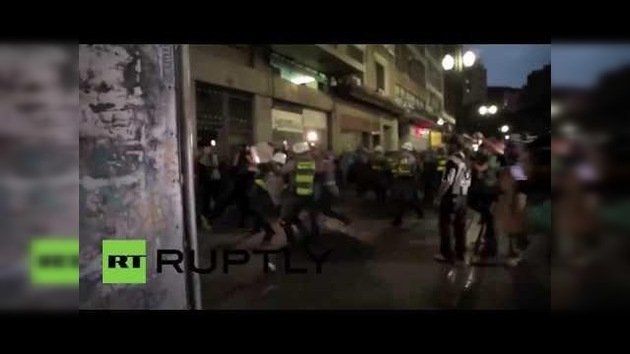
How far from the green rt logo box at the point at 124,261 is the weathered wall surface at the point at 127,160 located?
44mm

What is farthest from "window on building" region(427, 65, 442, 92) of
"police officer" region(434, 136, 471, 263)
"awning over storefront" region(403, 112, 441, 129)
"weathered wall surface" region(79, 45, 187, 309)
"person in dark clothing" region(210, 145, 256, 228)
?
"weathered wall surface" region(79, 45, 187, 309)

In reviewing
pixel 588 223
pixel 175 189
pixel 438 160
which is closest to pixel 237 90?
pixel 175 189

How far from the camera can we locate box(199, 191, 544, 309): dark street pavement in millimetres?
4633

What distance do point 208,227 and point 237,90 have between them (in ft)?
4.30

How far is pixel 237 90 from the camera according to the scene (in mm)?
4914

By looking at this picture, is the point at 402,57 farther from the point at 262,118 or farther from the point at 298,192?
the point at 298,192

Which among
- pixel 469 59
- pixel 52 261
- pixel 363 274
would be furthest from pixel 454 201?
pixel 52 261

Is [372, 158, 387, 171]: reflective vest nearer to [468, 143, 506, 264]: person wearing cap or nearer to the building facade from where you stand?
the building facade

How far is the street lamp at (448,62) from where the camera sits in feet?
17.2

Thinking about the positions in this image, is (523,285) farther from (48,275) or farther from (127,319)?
(48,275)

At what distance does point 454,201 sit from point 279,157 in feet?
5.74

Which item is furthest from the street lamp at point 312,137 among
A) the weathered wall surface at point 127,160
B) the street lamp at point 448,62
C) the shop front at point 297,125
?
the street lamp at point 448,62

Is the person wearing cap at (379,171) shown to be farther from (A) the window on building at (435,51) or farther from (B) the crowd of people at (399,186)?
(A) the window on building at (435,51)

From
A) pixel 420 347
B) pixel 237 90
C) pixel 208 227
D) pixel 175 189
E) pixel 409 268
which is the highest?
pixel 237 90
